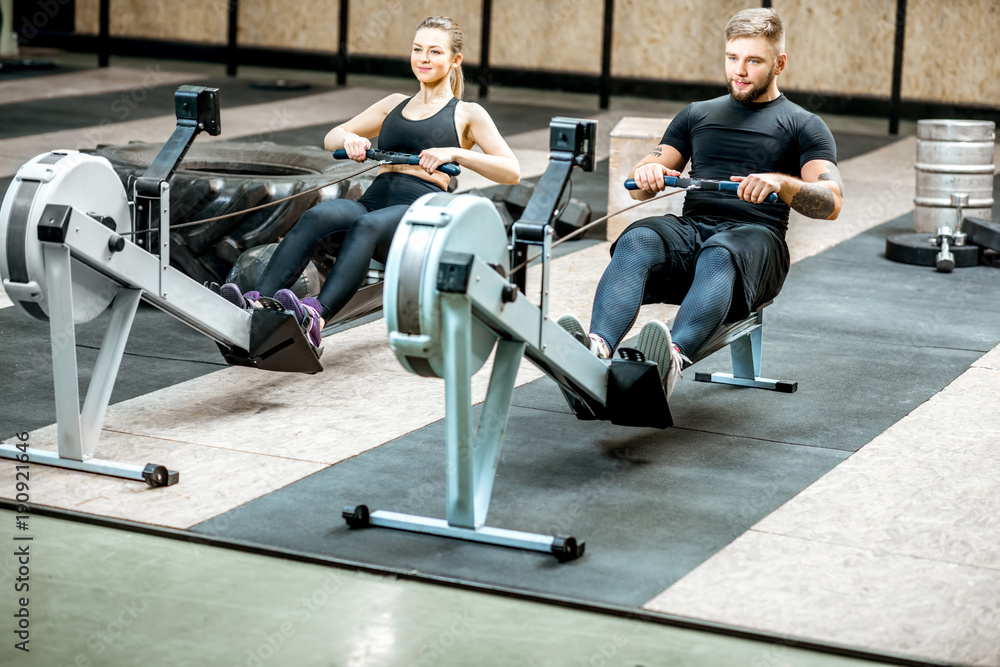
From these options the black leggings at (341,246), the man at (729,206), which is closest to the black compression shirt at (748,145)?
the man at (729,206)

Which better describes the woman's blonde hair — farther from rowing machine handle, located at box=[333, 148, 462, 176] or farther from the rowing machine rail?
the rowing machine rail

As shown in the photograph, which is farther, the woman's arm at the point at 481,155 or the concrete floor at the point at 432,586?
the woman's arm at the point at 481,155

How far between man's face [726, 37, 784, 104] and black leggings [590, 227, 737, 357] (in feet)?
1.66

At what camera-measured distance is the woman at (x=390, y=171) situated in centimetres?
390

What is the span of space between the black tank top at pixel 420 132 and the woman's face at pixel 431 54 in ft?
0.35

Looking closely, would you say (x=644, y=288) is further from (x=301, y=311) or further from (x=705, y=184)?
(x=301, y=311)

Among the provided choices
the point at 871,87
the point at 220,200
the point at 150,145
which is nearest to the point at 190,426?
the point at 220,200

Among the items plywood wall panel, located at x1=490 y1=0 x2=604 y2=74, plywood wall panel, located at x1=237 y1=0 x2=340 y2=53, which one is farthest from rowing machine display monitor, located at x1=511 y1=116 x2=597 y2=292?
plywood wall panel, located at x1=237 y1=0 x2=340 y2=53

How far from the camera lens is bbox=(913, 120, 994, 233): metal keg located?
639 centimetres

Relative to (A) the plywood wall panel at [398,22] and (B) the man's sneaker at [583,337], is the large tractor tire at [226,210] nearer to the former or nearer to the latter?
(B) the man's sneaker at [583,337]

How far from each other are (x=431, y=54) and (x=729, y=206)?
1.05m

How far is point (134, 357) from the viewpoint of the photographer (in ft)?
14.4

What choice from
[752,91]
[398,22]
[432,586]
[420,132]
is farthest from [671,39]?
[432,586]

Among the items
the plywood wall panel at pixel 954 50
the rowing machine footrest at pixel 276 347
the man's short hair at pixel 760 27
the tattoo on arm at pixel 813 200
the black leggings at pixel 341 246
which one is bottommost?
the rowing machine footrest at pixel 276 347
